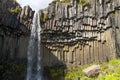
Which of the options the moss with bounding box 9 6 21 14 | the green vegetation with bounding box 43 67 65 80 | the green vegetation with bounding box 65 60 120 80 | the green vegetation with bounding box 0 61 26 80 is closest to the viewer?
the green vegetation with bounding box 65 60 120 80

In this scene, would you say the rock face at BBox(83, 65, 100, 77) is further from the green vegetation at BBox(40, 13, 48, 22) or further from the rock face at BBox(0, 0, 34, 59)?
the green vegetation at BBox(40, 13, 48, 22)

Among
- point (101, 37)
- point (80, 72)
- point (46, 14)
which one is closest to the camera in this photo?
point (80, 72)

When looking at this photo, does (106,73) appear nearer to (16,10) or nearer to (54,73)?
(54,73)

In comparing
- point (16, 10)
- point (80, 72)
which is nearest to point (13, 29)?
point (16, 10)

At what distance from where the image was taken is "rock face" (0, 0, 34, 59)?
31453 millimetres

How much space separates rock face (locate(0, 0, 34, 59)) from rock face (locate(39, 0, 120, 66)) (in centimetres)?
216

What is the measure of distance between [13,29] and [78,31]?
27.3ft

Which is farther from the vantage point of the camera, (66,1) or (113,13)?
(66,1)

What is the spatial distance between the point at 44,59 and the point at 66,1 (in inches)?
339

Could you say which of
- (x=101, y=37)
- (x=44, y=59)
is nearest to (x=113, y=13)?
(x=101, y=37)

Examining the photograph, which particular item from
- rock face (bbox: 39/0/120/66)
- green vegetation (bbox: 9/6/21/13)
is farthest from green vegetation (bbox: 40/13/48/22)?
green vegetation (bbox: 9/6/21/13)

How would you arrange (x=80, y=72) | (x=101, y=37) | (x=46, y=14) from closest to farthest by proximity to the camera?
(x=80, y=72) < (x=101, y=37) < (x=46, y=14)

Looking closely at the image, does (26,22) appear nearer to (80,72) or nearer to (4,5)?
(4,5)

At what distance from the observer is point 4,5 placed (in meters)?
31.9
